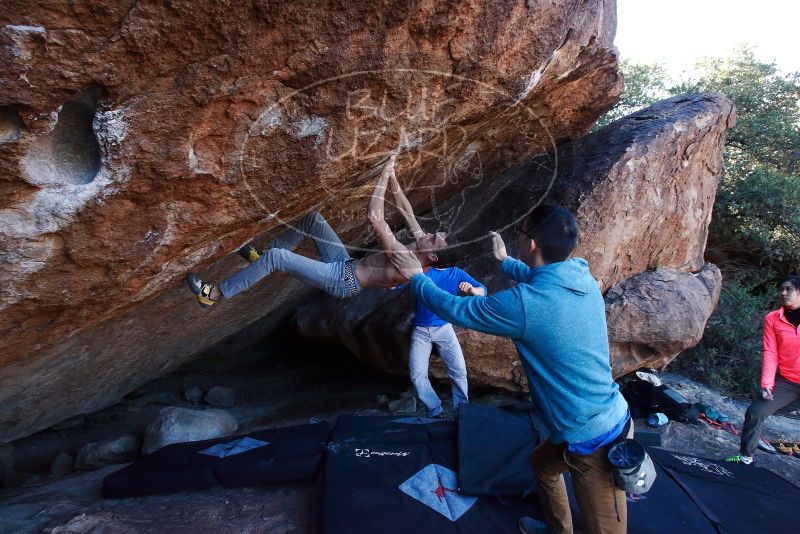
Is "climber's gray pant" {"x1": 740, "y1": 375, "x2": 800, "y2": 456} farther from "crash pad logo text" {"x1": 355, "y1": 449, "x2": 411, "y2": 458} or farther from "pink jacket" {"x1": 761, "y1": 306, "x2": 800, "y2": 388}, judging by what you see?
"crash pad logo text" {"x1": 355, "y1": 449, "x2": 411, "y2": 458}

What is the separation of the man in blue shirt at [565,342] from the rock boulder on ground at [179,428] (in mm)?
3108

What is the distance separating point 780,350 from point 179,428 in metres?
4.82

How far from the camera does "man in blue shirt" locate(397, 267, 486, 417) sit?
4.27 metres

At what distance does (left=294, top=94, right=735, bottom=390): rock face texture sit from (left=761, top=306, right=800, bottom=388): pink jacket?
0.75m

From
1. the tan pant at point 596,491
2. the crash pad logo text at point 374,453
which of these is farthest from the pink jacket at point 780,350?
the crash pad logo text at point 374,453

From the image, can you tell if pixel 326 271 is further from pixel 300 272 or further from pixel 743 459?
pixel 743 459

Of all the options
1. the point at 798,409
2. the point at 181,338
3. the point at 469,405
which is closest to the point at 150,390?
the point at 181,338

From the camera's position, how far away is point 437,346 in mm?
4523

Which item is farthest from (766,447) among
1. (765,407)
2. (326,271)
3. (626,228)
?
(326,271)

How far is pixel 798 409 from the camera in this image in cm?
608

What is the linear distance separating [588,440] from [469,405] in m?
1.80

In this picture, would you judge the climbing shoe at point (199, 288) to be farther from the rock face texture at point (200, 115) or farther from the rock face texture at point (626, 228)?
the rock face texture at point (626, 228)

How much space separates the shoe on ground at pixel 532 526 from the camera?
2.89m

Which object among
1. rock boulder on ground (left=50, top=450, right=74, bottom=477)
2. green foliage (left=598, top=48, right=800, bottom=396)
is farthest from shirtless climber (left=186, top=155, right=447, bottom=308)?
green foliage (left=598, top=48, right=800, bottom=396)
